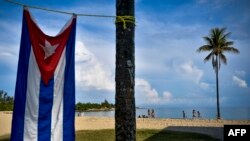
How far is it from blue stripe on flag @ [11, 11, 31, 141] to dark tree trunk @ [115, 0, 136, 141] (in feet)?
3.90

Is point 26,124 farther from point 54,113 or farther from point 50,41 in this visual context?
point 50,41

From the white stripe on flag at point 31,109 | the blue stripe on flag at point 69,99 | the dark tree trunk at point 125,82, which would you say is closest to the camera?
the dark tree trunk at point 125,82

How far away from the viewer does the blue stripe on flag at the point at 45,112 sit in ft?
15.5

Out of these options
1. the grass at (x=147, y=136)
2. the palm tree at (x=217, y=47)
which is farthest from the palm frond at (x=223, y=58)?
the grass at (x=147, y=136)

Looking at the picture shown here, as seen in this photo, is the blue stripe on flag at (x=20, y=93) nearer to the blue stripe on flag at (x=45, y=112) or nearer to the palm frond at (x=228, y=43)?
the blue stripe on flag at (x=45, y=112)

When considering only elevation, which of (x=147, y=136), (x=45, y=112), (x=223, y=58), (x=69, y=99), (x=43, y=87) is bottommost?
(x=147, y=136)

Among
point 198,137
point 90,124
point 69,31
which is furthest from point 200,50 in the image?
point 69,31

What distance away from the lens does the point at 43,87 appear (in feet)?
15.7

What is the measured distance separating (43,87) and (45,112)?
1.07 feet

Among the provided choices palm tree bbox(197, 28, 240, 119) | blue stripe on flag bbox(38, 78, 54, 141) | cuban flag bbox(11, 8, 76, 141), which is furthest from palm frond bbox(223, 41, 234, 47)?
blue stripe on flag bbox(38, 78, 54, 141)

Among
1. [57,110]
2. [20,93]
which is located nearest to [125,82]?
[57,110]

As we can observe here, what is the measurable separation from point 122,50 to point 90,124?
2330 cm

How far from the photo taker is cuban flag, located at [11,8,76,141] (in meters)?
4.71

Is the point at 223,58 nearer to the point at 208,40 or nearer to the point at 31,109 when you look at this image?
the point at 208,40
